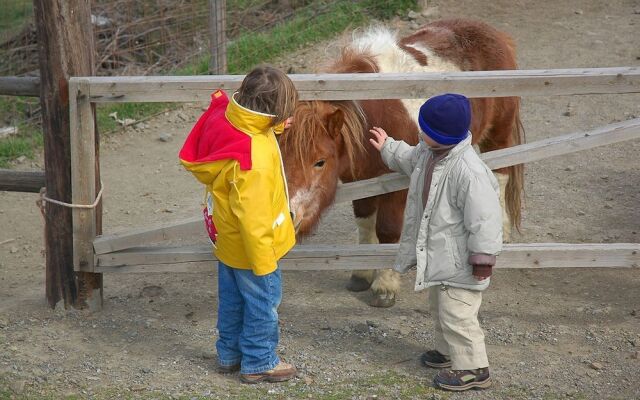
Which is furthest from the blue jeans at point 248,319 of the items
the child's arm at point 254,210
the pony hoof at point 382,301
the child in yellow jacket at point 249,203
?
the pony hoof at point 382,301

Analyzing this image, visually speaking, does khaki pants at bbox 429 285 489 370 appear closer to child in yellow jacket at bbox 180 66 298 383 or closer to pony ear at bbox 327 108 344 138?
child in yellow jacket at bbox 180 66 298 383

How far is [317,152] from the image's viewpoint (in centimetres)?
435

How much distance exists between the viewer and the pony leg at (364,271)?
17.5 ft

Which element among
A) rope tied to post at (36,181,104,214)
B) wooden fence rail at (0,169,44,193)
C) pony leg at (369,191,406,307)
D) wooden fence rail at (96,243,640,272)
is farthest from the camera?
pony leg at (369,191,406,307)

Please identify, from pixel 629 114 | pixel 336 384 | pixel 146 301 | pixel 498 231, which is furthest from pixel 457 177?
pixel 629 114

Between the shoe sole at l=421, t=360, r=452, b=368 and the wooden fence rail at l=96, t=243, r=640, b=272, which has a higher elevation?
the wooden fence rail at l=96, t=243, r=640, b=272

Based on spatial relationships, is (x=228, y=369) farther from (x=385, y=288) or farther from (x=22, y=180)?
(x=22, y=180)

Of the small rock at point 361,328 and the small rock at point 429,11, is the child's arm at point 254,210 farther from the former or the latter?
the small rock at point 429,11

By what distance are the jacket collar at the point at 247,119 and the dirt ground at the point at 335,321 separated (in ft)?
4.12

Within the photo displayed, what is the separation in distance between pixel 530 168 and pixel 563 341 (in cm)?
309

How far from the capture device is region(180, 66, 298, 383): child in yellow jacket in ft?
12.1

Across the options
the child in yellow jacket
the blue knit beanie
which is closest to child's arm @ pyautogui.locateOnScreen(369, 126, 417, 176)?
the blue knit beanie

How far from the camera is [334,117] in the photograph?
14.4ft

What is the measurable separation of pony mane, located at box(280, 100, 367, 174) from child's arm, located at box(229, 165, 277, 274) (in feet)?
1.76
